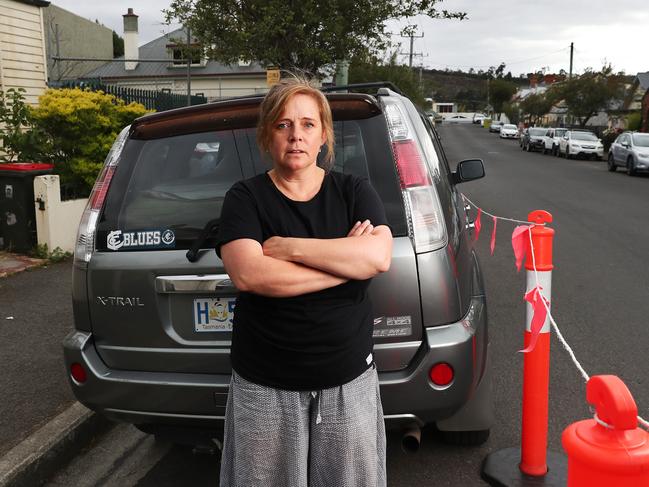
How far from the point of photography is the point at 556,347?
17.5ft

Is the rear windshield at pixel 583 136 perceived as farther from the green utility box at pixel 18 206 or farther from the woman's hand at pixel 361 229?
the woman's hand at pixel 361 229

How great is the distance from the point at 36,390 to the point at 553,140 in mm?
38176

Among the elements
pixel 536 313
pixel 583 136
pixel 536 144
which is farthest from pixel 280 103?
pixel 536 144

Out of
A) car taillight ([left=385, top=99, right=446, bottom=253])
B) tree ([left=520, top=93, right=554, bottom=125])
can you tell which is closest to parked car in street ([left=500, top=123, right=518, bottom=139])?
tree ([left=520, top=93, right=554, bottom=125])

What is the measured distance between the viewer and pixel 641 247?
31.4 feet

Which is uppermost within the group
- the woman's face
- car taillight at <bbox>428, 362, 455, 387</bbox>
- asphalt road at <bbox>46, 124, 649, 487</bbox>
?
the woman's face

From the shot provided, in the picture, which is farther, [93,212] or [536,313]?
[93,212]

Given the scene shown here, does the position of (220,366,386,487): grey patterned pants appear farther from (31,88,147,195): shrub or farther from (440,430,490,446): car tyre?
(31,88,147,195): shrub

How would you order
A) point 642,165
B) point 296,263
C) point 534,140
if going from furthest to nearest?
point 534,140 < point 642,165 < point 296,263

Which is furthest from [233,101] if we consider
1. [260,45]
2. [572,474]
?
[260,45]

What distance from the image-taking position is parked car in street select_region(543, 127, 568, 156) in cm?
3816

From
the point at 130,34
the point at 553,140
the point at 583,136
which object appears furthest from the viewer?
the point at 130,34

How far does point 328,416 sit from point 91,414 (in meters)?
2.28

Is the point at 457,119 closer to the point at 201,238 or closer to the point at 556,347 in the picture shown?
the point at 556,347
